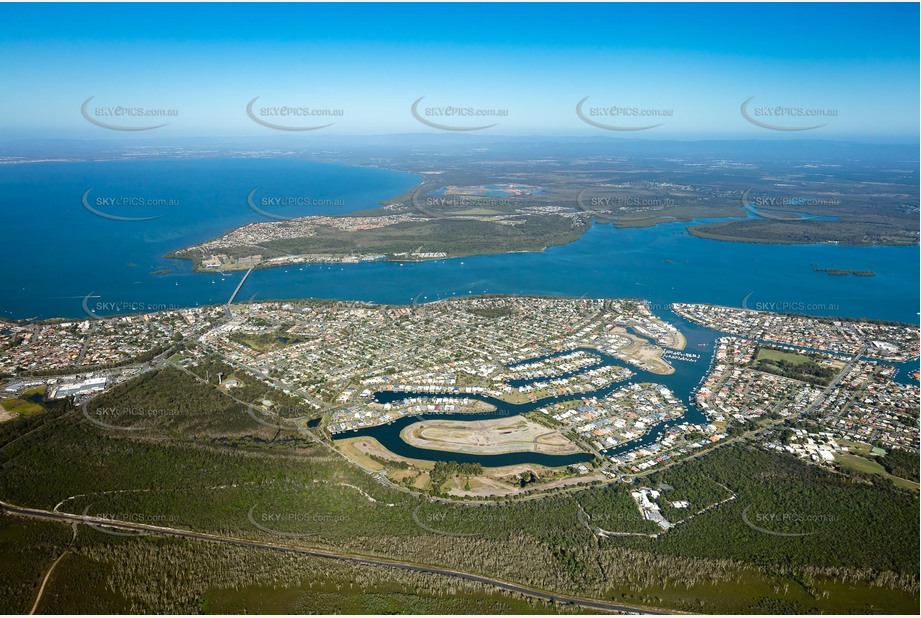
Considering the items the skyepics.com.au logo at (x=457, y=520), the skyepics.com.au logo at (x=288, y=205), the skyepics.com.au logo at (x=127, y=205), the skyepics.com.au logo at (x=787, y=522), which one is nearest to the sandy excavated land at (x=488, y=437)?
the skyepics.com.au logo at (x=457, y=520)

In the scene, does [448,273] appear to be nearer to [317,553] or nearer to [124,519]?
[124,519]

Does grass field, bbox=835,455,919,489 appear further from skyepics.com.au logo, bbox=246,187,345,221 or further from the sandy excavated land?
skyepics.com.au logo, bbox=246,187,345,221

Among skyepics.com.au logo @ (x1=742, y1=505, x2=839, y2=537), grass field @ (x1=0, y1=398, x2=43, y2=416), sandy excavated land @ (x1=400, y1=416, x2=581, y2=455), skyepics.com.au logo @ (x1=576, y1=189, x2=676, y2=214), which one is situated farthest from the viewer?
skyepics.com.au logo @ (x1=576, y1=189, x2=676, y2=214)

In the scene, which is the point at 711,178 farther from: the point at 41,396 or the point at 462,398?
the point at 41,396

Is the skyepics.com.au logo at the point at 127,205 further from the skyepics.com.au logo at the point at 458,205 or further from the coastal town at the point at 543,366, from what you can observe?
the coastal town at the point at 543,366

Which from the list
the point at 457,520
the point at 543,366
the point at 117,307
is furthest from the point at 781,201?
the point at 117,307

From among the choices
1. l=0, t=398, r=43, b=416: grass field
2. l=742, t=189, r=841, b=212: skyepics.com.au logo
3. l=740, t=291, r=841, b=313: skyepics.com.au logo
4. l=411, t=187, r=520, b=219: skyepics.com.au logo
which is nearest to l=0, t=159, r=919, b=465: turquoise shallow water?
l=740, t=291, r=841, b=313: skyepics.com.au logo

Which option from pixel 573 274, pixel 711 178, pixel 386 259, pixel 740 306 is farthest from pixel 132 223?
pixel 711 178
